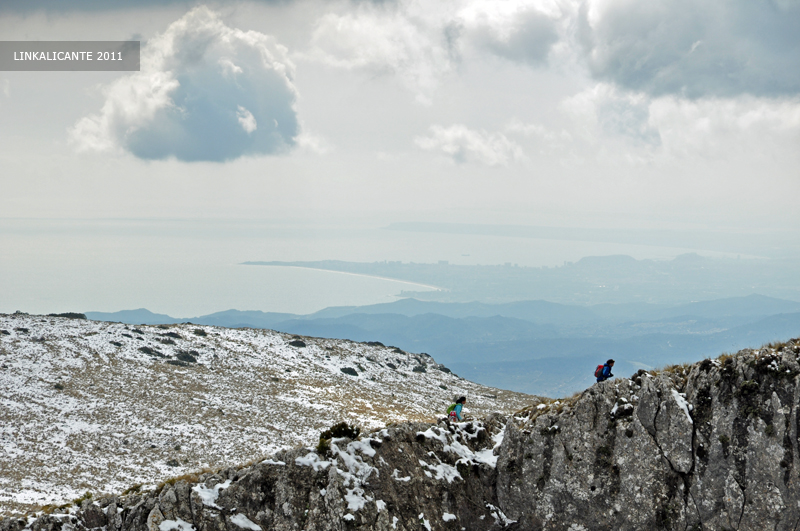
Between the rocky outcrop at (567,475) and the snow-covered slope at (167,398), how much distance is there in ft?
56.7

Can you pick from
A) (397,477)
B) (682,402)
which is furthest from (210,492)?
(682,402)

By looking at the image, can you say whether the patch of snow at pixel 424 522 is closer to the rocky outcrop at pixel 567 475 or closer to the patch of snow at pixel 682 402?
the rocky outcrop at pixel 567 475

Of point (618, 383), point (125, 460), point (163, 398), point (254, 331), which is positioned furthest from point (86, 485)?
point (254, 331)

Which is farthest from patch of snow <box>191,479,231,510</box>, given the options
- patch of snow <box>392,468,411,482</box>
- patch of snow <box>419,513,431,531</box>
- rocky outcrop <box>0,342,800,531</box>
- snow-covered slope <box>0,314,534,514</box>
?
snow-covered slope <box>0,314,534,514</box>

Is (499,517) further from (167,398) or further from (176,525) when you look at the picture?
(167,398)

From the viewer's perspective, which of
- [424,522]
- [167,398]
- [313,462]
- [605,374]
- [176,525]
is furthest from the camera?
[167,398]

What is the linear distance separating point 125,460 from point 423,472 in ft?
91.1

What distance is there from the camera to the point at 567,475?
1762 cm

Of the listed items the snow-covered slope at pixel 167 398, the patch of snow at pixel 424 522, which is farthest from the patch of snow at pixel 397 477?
the snow-covered slope at pixel 167 398

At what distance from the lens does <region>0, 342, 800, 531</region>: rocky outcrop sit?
635 inches

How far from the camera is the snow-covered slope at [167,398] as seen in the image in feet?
112

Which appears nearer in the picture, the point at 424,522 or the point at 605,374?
the point at 424,522

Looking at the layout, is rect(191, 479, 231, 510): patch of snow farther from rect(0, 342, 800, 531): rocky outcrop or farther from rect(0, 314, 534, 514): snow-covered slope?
rect(0, 314, 534, 514): snow-covered slope

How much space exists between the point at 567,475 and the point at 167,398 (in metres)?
42.7
